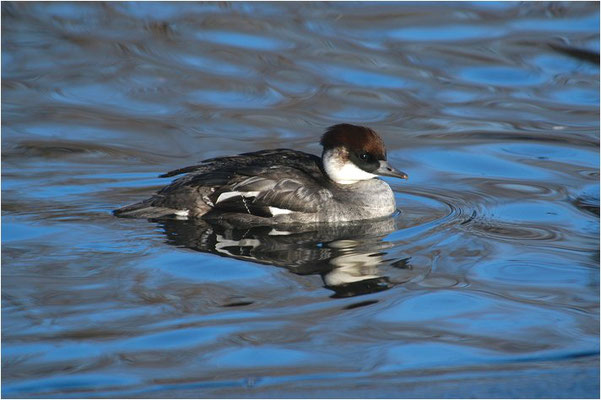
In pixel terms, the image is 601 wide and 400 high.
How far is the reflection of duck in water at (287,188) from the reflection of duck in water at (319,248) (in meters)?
0.12

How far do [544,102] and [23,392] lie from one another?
8670mm

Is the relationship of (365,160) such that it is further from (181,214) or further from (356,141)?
(181,214)

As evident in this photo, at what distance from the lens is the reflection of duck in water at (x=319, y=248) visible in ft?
26.2

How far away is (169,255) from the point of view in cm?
835

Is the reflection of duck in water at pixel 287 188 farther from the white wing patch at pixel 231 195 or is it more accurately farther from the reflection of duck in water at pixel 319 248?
the reflection of duck in water at pixel 319 248

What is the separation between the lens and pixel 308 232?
9180 millimetres

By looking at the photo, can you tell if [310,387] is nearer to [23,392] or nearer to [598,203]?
[23,392]

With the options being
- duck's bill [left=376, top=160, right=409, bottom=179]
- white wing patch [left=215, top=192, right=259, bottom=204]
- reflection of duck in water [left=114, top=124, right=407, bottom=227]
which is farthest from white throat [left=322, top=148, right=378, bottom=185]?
white wing patch [left=215, top=192, right=259, bottom=204]

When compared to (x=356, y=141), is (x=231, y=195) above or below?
below

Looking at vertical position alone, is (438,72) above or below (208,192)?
above

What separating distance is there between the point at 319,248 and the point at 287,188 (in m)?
0.85

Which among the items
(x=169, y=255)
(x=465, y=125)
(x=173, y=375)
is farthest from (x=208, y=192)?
(x=465, y=125)

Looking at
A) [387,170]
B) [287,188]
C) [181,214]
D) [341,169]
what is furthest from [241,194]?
[387,170]

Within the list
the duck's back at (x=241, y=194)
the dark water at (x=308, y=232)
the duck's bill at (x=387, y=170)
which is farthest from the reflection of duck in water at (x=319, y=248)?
the duck's bill at (x=387, y=170)
